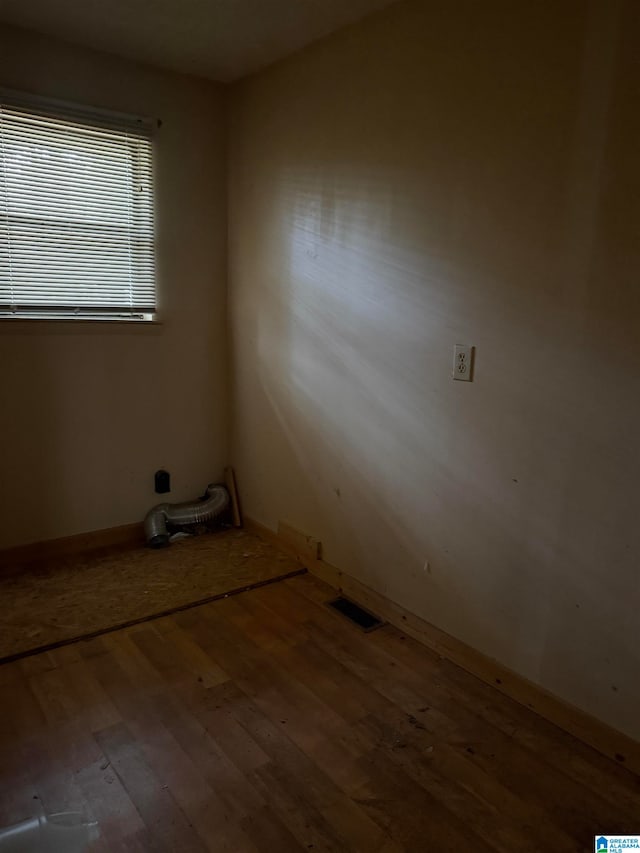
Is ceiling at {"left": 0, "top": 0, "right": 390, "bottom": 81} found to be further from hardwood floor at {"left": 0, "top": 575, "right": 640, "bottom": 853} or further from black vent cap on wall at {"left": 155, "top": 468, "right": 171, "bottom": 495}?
hardwood floor at {"left": 0, "top": 575, "right": 640, "bottom": 853}

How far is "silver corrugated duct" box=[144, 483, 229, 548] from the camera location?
3254 mm

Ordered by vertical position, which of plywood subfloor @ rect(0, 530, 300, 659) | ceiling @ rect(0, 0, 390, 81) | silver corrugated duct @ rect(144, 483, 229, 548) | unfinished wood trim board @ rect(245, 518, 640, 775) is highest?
ceiling @ rect(0, 0, 390, 81)

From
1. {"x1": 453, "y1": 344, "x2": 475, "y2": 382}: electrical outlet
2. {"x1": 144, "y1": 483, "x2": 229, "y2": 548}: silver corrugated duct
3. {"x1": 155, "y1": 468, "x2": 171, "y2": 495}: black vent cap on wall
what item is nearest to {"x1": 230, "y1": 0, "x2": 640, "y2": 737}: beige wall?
{"x1": 453, "y1": 344, "x2": 475, "y2": 382}: electrical outlet

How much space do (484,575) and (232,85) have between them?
2895mm

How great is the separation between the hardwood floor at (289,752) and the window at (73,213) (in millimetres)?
1673

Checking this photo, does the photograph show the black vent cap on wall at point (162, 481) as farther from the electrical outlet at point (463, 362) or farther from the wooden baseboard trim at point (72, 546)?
the electrical outlet at point (463, 362)

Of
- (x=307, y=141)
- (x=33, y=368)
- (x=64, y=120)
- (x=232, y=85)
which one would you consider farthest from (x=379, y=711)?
(x=232, y=85)

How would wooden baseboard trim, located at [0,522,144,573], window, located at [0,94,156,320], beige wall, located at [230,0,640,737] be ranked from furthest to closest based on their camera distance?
wooden baseboard trim, located at [0,522,144,573] → window, located at [0,94,156,320] → beige wall, located at [230,0,640,737]

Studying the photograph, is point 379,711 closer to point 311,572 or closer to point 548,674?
point 548,674

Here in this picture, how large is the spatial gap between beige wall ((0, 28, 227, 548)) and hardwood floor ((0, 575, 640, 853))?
102 cm

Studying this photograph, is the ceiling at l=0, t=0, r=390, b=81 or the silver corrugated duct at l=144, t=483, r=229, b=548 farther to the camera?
the silver corrugated duct at l=144, t=483, r=229, b=548

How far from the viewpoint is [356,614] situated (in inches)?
103

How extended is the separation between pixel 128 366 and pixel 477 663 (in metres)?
2.27

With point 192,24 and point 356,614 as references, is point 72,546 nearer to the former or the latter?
point 356,614
